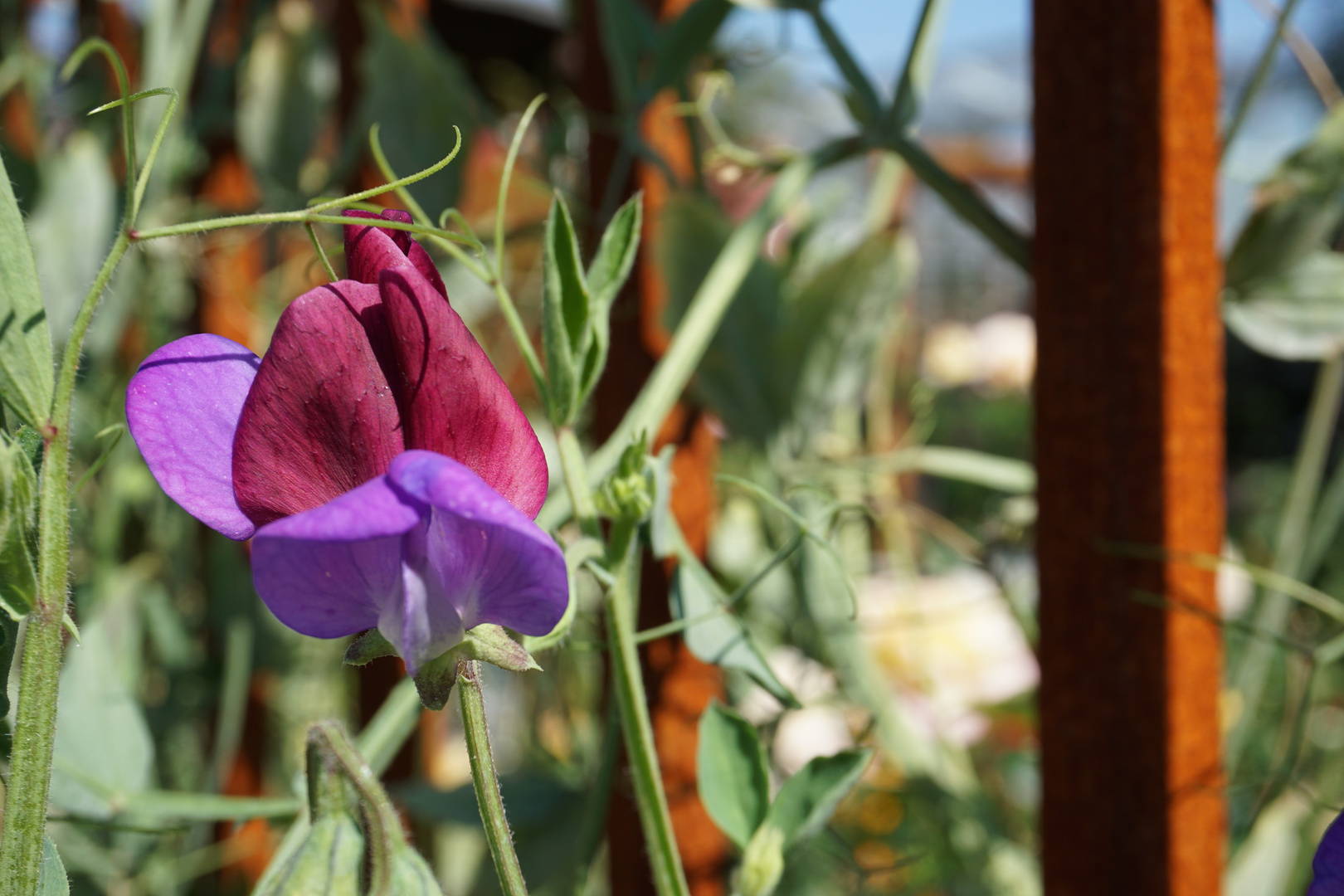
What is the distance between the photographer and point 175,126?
575 mm

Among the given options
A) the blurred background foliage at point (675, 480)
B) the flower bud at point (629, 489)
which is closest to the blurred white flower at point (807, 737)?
the blurred background foliage at point (675, 480)

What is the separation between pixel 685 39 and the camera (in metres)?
0.39

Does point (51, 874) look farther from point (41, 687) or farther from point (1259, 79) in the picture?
point (1259, 79)

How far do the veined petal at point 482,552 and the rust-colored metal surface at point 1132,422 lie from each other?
0.23m

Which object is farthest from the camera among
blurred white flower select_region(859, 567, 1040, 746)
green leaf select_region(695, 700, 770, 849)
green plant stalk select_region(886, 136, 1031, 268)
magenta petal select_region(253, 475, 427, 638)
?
blurred white flower select_region(859, 567, 1040, 746)

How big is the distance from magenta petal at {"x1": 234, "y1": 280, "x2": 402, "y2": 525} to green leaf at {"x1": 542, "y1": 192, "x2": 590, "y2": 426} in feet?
0.15

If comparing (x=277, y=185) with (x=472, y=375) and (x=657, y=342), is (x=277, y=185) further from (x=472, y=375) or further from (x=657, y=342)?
(x=472, y=375)

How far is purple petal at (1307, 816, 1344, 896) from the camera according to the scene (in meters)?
0.18

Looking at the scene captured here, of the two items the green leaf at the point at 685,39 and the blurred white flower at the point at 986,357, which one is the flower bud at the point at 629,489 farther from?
the blurred white flower at the point at 986,357

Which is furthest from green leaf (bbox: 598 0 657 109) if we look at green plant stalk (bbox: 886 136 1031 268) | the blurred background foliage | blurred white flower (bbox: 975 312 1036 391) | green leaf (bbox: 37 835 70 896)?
blurred white flower (bbox: 975 312 1036 391)

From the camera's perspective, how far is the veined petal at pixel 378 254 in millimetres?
169

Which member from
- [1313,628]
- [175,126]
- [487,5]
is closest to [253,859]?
[175,126]

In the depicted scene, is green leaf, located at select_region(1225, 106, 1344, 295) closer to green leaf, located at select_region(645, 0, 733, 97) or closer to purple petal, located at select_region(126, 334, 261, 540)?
green leaf, located at select_region(645, 0, 733, 97)

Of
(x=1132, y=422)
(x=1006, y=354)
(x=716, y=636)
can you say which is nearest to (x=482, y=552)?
(x=716, y=636)
